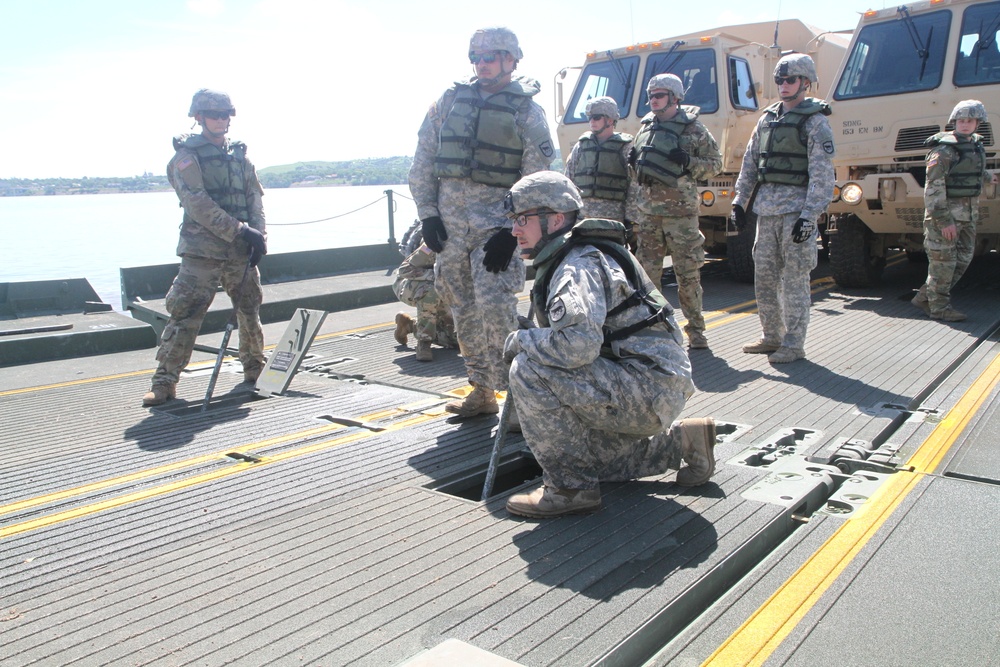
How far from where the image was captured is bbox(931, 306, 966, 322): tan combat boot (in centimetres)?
742

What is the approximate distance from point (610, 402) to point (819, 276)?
27.5 ft

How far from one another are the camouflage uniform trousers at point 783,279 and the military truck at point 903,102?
248 centimetres

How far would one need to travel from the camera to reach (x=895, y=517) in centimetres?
335

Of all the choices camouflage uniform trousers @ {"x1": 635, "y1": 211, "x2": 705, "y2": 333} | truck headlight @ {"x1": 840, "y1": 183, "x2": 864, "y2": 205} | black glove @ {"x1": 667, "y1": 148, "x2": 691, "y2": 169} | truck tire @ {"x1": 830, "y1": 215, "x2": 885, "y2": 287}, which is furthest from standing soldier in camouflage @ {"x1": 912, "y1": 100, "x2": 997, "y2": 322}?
black glove @ {"x1": 667, "y1": 148, "x2": 691, "y2": 169}

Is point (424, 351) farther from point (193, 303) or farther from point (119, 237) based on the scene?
point (119, 237)

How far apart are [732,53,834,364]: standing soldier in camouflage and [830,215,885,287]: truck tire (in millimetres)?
2970

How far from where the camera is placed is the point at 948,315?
7.43m

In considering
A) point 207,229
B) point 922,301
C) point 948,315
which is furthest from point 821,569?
point 922,301

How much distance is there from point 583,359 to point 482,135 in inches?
76.2

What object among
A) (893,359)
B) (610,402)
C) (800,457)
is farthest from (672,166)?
(610,402)

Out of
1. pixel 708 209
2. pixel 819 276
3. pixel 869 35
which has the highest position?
pixel 869 35

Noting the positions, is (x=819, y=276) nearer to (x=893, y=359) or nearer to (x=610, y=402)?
(x=893, y=359)

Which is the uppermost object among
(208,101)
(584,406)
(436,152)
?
(208,101)

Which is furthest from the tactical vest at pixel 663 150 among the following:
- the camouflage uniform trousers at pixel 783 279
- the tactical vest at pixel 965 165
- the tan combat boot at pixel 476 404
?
the tan combat boot at pixel 476 404
